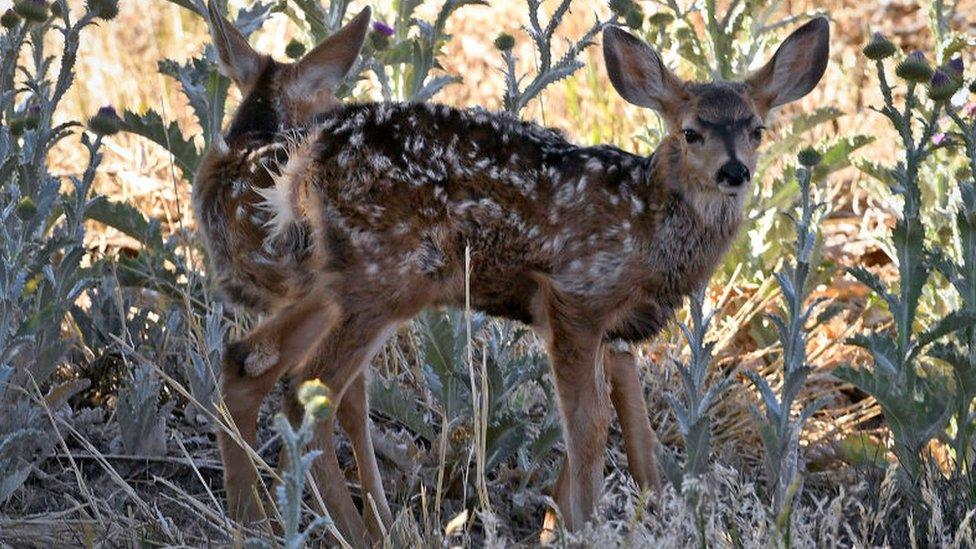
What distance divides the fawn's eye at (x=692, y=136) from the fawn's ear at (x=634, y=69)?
10.7 inches

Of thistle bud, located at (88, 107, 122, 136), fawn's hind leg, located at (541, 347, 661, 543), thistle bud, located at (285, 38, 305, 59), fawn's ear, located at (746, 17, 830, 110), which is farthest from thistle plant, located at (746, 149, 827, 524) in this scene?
thistle bud, located at (285, 38, 305, 59)

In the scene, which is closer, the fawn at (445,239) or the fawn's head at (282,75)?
the fawn at (445,239)

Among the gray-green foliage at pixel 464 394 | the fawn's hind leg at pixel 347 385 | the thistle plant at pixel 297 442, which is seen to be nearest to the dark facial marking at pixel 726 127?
the gray-green foliage at pixel 464 394

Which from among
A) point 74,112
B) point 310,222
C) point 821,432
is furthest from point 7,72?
point 74,112

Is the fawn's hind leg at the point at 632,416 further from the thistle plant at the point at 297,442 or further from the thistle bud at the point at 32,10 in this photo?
the thistle plant at the point at 297,442

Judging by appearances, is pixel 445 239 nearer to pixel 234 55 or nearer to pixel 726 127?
pixel 726 127

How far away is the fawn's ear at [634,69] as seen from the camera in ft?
16.8

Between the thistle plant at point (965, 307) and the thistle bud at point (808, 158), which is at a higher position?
the thistle bud at point (808, 158)

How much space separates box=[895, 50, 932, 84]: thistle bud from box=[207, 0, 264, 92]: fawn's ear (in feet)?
6.86

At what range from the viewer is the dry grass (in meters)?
4.27

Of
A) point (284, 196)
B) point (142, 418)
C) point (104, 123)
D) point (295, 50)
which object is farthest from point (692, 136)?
point (142, 418)

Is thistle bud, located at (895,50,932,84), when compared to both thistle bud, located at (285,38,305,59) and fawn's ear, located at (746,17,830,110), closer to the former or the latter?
fawn's ear, located at (746,17,830,110)

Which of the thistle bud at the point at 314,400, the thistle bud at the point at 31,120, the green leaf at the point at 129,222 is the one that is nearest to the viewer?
the thistle bud at the point at 314,400

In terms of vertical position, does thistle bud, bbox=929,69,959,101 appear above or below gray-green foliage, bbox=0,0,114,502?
above
